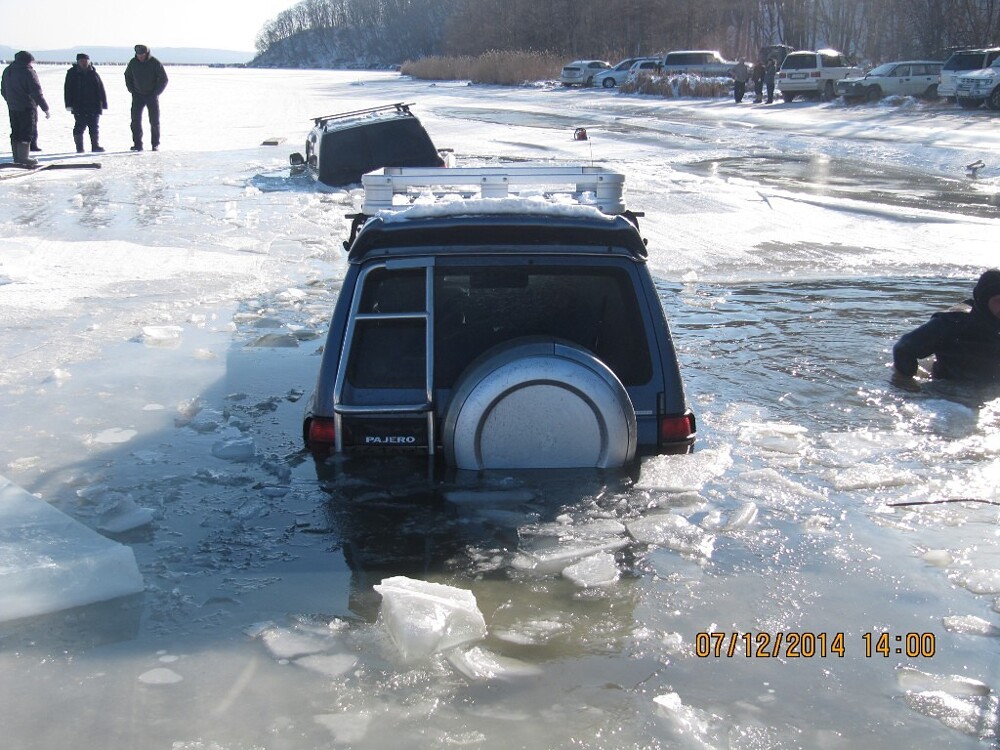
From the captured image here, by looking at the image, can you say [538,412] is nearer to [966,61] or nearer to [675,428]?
[675,428]

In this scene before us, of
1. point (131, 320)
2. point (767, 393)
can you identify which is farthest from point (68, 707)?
point (131, 320)

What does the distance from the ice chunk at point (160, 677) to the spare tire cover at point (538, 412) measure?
1.49m

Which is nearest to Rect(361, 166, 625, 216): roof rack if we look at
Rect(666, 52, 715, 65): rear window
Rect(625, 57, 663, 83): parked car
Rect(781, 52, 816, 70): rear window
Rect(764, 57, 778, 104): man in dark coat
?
Answer: Rect(764, 57, 778, 104): man in dark coat

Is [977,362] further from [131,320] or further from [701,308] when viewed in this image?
[131,320]

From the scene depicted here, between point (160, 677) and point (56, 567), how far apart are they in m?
0.92

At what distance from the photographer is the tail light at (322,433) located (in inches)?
184

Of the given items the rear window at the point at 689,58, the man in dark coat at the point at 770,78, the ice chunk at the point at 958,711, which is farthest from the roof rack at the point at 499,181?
the rear window at the point at 689,58

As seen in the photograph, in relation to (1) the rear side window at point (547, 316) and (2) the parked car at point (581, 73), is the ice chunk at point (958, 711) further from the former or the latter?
(2) the parked car at point (581, 73)

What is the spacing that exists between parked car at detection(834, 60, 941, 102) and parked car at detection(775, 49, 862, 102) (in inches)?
98.3

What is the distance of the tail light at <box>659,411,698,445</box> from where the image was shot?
4816mm

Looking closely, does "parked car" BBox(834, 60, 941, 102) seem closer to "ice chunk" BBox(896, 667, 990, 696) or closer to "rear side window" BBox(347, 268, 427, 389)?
"rear side window" BBox(347, 268, 427, 389)

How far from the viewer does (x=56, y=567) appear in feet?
13.9

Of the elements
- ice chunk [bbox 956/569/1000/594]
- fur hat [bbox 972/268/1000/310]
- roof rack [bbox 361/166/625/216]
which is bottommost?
ice chunk [bbox 956/569/1000/594]

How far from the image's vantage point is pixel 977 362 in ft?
24.3
